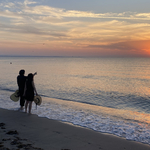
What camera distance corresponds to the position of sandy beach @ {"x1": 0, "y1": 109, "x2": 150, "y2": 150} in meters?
4.79

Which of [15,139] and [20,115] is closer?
[15,139]

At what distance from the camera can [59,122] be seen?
7258 millimetres

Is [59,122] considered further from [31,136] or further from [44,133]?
[31,136]

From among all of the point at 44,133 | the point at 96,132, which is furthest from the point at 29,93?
the point at 96,132

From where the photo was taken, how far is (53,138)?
540 cm

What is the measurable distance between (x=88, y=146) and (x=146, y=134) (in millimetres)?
2697

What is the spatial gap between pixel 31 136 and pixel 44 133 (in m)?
0.52

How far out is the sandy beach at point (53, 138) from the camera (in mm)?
4785

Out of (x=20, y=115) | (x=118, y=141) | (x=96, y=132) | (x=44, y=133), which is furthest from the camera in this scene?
(x=20, y=115)

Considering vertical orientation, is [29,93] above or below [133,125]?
above

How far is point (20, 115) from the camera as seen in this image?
8008 mm

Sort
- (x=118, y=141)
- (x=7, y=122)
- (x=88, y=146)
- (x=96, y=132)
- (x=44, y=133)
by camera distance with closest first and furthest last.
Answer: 1. (x=88, y=146)
2. (x=118, y=141)
3. (x=44, y=133)
4. (x=96, y=132)
5. (x=7, y=122)

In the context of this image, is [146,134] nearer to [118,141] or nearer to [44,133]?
[118,141]

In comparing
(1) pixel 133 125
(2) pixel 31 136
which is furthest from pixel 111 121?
(2) pixel 31 136
